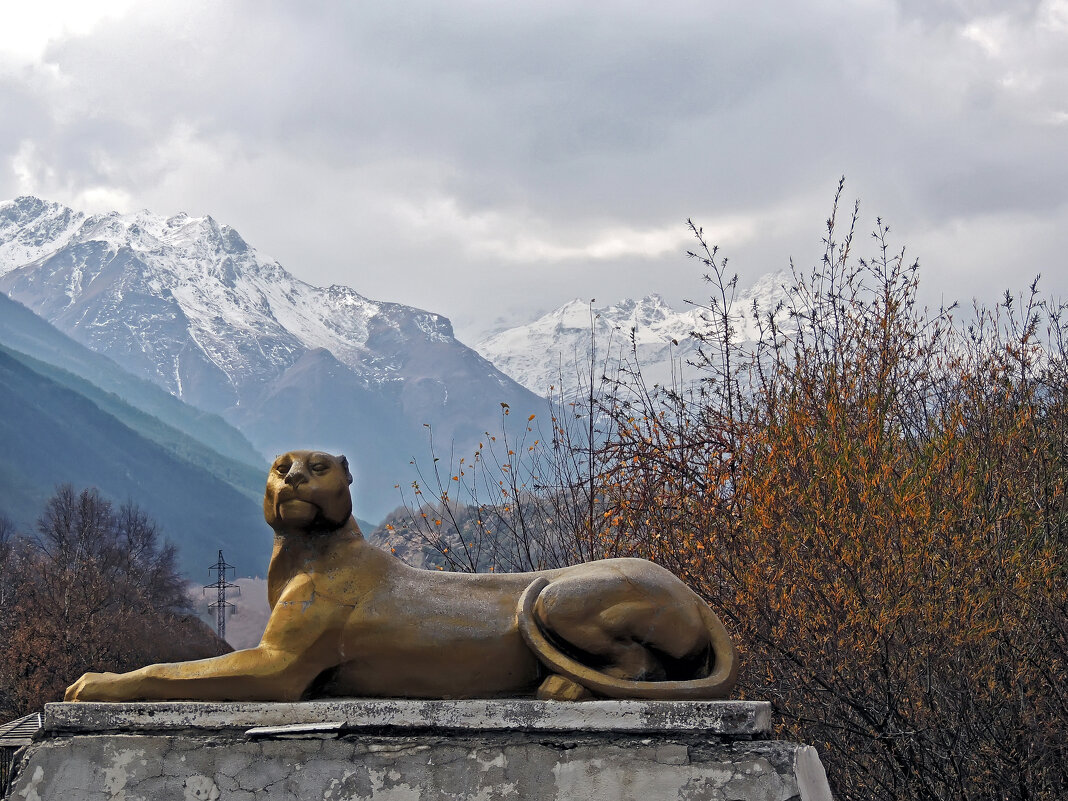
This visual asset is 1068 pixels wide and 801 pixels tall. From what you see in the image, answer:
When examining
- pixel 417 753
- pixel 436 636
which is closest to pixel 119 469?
pixel 436 636

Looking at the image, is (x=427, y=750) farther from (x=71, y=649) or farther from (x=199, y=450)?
(x=199, y=450)

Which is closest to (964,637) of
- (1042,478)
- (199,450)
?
(1042,478)

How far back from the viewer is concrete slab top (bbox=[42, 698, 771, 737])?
5527mm

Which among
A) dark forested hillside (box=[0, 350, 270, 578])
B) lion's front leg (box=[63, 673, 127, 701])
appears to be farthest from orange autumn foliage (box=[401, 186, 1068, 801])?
dark forested hillside (box=[0, 350, 270, 578])

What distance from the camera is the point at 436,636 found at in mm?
5969

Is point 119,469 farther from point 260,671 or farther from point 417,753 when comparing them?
point 417,753

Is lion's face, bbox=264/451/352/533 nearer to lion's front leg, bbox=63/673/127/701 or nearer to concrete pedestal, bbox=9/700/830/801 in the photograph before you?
concrete pedestal, bbox=9/700/830/801

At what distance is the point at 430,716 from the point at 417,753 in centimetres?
18

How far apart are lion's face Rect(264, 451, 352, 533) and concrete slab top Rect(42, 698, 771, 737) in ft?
2.96

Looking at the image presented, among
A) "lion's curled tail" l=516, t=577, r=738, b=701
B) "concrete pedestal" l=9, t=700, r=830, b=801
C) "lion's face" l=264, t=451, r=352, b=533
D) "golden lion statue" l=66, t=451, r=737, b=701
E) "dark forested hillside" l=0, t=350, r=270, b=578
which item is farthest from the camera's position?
"dark forested hillside" l=0, t=350, r=270, b=578

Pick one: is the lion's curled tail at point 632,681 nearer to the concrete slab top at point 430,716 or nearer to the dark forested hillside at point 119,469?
the concrete slab top at point 430,716

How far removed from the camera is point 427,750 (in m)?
5.64

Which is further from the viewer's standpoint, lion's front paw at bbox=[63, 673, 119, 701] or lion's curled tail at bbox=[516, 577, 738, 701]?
lion's front paw at bbox=[63, 673, 119, 701]

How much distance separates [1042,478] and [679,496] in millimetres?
3401
